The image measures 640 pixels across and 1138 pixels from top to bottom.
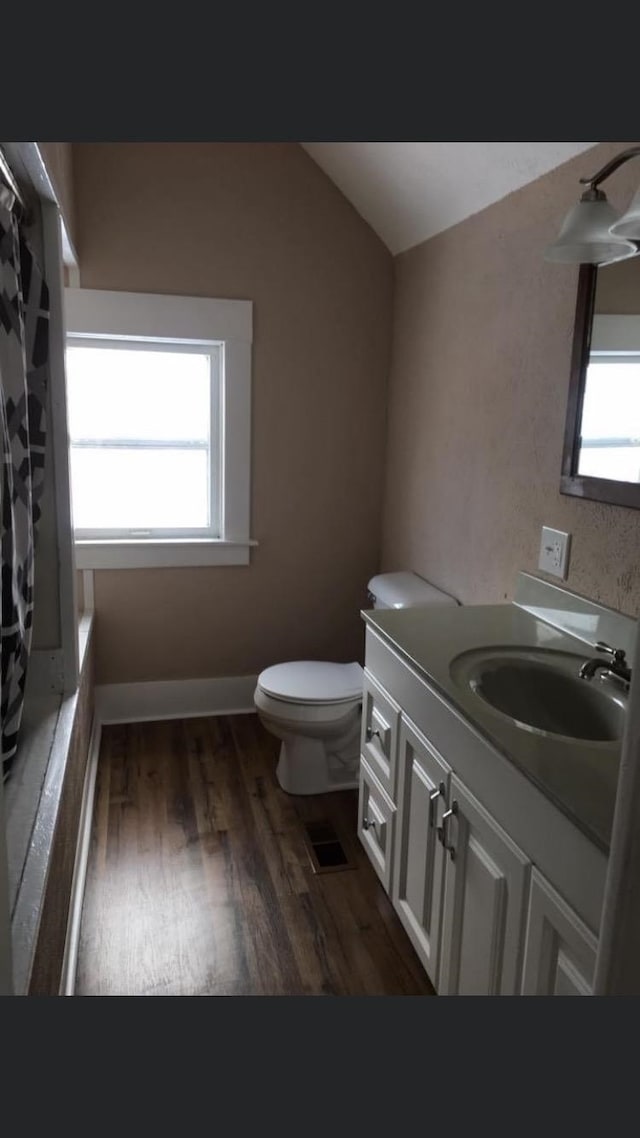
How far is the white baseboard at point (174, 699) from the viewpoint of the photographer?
303 cm

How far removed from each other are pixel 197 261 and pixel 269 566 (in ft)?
4.16

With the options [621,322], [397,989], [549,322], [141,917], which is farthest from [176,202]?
[397,989]

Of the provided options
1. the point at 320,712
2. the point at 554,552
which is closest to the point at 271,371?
the point at 320,712

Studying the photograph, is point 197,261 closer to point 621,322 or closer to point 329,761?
point 621,322

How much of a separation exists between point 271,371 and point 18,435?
4.71 feet

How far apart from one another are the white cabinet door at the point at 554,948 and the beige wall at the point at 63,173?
1.70 metres

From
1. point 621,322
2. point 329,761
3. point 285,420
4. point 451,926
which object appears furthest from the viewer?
point 285,420

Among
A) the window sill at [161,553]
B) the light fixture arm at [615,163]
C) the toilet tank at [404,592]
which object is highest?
the light fixture arm at [615,163]

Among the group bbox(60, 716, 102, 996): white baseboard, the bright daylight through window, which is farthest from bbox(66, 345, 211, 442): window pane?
bbox(60, 716, 102, 996): white baseboard

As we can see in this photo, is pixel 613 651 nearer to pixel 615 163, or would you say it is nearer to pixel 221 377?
pixel 615 163

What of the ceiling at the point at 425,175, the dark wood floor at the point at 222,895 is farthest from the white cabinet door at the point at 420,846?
the ceiling at the point at 425,175

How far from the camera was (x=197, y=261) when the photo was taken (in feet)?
8.99

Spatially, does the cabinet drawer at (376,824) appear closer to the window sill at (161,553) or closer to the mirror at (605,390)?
the mirror at (605,390)

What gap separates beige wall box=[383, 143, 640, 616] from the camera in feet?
5.62
